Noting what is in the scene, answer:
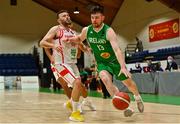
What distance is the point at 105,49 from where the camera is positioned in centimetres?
662

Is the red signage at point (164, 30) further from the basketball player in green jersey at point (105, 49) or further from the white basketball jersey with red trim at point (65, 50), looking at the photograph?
the basketball player in green jersey at point (105, 49)

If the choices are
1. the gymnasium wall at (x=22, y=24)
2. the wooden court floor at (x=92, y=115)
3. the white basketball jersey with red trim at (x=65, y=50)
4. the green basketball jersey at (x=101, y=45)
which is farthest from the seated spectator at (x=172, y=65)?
the gymnasium wall at (x=22, y=24)

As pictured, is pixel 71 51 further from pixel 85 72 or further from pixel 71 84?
pixel 85 72

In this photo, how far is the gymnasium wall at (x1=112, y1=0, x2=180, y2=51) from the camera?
24.9 meters

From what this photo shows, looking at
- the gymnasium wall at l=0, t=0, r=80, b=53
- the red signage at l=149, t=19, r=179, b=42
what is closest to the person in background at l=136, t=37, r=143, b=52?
the red signage at l=149, t=19, r=179, b=42

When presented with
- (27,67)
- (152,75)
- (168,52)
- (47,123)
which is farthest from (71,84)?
(27,67)

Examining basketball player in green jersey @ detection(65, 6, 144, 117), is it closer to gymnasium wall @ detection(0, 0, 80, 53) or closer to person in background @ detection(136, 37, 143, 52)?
person in background @ detection(136, 37, 143, 52)

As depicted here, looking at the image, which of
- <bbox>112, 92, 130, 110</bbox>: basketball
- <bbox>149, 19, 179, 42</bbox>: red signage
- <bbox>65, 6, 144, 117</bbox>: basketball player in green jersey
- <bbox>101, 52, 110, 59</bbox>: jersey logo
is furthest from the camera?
<bbox>149, 19, 179, 42</bbox>: red signage

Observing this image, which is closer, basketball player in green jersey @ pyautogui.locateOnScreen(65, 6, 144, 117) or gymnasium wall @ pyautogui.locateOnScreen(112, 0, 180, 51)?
basketball player in green jersey @ pyautogui.locateOnScreen(65, 6, 144, 117)

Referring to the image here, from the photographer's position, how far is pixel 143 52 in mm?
25438

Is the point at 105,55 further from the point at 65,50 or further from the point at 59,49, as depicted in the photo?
the point at 65,50

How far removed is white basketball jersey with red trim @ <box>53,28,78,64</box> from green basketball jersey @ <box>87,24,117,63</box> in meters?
0.84

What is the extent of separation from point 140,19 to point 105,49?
2139 centimetres

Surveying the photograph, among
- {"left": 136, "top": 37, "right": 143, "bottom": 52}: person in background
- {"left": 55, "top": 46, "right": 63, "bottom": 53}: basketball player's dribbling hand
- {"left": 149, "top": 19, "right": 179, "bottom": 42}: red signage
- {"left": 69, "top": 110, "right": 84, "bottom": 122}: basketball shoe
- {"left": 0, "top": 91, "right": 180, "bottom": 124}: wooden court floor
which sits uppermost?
{"left": 149, "top": 19, "right": 179, "bottom": 42}: red signage
